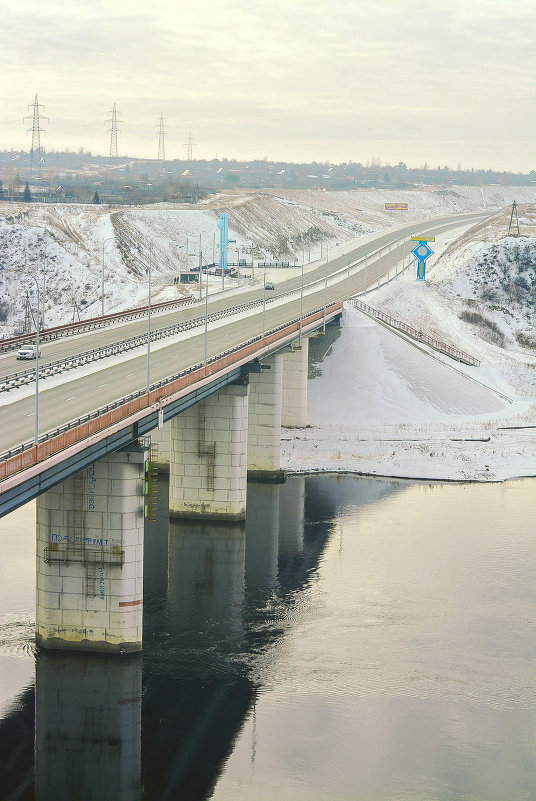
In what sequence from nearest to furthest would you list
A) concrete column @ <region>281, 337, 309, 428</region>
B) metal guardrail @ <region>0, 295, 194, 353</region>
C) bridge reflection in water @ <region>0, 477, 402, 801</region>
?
bridge reflection in water @ <region>0, 477, 402, 801</region>
metal guardrail @ <region>0, 295, 194, 353</region>
concrete column @ <region>281, 337, 309, 428</region>

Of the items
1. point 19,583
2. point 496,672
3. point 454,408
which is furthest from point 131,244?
point 496,672

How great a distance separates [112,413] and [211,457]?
26.1 meters

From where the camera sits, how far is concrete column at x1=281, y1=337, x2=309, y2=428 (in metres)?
105

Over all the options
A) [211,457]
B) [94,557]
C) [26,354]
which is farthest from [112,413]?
[211,457]

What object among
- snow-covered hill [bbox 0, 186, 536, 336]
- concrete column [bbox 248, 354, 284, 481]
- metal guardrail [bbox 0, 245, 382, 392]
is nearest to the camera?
metal guardrail [bbox 0, 245, 382, 392]

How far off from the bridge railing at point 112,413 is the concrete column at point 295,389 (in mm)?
22540

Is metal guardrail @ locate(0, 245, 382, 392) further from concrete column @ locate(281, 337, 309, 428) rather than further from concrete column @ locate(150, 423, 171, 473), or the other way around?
concrete column @ locate(281, 337, 309, 428)

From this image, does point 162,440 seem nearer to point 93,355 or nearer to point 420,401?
point 93,355

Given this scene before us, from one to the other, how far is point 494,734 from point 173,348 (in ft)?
141

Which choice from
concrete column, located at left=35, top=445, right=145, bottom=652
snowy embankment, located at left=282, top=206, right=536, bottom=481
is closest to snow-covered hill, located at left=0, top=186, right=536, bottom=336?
snowy embankment, located at left=282, top=206, right=536, bottom=481

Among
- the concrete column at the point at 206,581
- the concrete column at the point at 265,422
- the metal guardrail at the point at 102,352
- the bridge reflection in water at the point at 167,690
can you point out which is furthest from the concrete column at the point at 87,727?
the concrete column at the point at 265,422

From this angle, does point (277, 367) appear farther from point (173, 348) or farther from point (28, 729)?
point (28, 729)

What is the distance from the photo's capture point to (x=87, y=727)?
46125 millimetres

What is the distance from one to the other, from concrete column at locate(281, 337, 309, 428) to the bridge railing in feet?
74.0
